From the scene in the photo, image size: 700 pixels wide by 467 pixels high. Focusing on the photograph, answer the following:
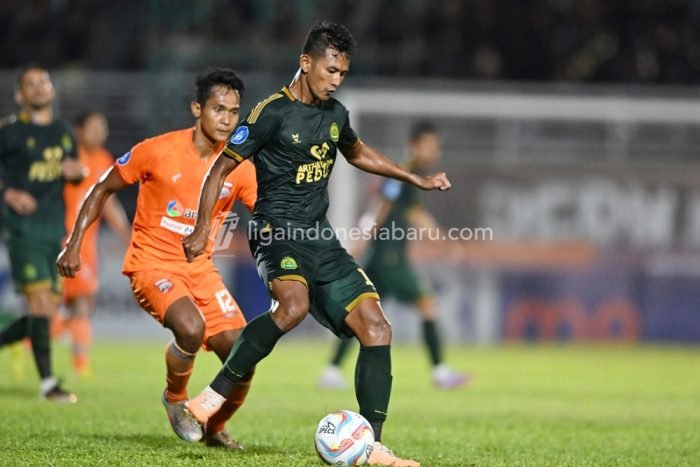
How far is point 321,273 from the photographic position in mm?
6371

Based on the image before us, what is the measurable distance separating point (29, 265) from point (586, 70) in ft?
44.0

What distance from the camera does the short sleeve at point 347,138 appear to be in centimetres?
666

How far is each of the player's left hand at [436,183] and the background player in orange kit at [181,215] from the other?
3.72 feet

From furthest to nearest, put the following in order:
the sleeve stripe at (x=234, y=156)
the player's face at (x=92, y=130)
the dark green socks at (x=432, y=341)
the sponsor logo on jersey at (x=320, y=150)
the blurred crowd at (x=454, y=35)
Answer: the blurred crowd at (x=454, y=35) < the player's face at (x=92, y=130) < the dark green socks at (x=432, y=341) < the sponsor logo on jersey at (x=320, y=150) < the sleeve stripe at (x=234, y=156)

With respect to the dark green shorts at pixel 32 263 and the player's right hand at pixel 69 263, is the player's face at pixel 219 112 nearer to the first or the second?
the player's right hand at pixel 69 263

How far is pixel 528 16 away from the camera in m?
21.1

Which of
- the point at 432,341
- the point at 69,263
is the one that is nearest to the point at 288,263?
the point at 69,263

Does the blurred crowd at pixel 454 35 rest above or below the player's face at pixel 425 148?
above

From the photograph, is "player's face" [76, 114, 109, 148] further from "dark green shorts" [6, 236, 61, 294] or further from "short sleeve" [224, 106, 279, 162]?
"short sleeve" [224, 106, 279, 162]

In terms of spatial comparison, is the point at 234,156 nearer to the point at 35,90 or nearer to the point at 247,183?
the point at 247,183

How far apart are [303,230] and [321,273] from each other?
272 mm

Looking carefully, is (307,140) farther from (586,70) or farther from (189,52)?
(586,70)

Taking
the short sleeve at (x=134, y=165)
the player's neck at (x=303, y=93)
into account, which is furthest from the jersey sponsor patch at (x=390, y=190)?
the player's neck at (x=303, y=93)

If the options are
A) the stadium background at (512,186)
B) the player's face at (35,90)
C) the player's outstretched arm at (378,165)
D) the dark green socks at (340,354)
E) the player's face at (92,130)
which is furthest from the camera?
the stadium background at (512,186)
